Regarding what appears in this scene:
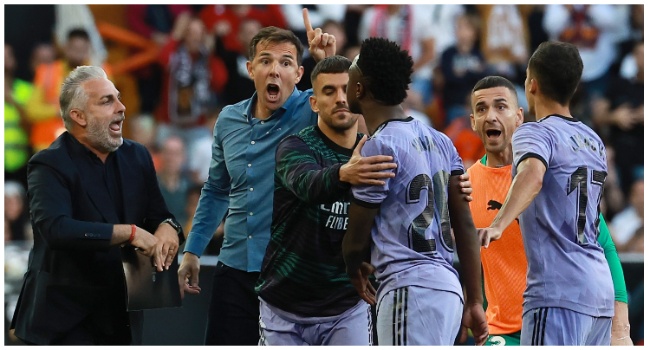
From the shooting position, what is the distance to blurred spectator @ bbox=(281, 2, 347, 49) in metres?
10.8

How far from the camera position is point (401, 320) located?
414 cm

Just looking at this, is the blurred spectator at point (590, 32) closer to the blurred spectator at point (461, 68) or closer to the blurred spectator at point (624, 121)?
the blurred spectator at point (624, 121)

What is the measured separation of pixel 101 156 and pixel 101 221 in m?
0.37

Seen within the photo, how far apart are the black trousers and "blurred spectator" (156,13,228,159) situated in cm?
476

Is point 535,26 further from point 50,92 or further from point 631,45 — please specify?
point 50,92

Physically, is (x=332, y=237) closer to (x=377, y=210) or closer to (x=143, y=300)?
Answer: (x=377, y=210)

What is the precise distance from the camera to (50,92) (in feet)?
34.5

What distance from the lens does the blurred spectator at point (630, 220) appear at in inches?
396

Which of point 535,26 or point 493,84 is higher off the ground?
point 535,26

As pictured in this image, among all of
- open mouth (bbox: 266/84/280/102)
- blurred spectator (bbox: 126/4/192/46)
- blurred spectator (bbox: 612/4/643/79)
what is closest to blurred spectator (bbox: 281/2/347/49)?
blurred spectator (bbox: 126/4/192/46)

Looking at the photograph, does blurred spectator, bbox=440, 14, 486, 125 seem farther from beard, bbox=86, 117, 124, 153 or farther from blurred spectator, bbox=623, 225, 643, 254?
beard, bbox=86, 117, 124, 153

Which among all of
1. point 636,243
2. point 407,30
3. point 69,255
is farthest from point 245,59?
point 69,255

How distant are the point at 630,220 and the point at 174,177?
15.0 feet

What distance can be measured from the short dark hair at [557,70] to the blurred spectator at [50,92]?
6653 mm
